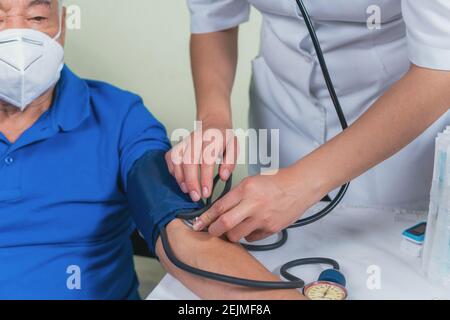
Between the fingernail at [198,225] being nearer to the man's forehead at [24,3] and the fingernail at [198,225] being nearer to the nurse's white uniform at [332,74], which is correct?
the nurse's white uniform at [332,74]

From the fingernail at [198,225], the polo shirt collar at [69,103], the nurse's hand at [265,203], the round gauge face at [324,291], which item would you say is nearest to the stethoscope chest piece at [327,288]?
the round gauge face at [324,291]

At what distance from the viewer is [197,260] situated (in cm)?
100

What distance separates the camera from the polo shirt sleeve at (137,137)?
1299mm

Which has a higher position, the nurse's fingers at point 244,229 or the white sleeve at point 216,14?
the white sleeve at point 216,14

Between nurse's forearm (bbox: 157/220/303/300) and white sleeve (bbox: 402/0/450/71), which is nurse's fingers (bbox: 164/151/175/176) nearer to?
nurse's forearm (bbox: 157/220/303/300)

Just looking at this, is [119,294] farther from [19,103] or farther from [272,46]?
[272,46]

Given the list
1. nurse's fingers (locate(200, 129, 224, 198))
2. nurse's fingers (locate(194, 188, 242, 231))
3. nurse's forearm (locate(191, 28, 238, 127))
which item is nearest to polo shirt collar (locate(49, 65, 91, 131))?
nurse's forearm (locate(191, 28, 238, 127))

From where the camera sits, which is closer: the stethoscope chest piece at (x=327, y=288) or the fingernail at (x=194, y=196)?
the stethoscope chest piece at (x=327, y=288)

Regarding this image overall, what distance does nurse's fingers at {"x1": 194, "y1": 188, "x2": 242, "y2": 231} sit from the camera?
0.93m

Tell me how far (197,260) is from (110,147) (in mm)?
465

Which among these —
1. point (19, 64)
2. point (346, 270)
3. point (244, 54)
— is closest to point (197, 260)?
point (346, 270)

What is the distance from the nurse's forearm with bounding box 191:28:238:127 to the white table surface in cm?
30

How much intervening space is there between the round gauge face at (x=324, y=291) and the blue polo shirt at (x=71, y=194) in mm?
521

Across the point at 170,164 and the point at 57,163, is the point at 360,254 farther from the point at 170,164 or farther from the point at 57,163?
the point at 57,163
